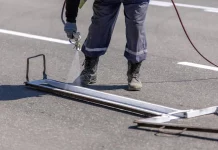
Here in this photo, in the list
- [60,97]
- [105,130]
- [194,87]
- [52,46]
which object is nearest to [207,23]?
[52,46]

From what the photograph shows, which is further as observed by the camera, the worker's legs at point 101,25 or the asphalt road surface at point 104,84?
the worker's legs at point 101,25

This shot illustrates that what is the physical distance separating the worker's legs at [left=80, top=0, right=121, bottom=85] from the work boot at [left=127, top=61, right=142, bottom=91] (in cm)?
33

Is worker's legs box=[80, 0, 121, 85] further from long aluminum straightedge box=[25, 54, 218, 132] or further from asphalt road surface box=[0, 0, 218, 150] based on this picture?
long aluminum straightedge box=[25, 54, 218, 132]

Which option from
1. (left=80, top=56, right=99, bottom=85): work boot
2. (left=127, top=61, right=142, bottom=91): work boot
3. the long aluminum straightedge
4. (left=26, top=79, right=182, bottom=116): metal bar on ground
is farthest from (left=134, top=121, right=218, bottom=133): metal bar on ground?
(left=80, top=56, right=99, bottom=85): work boot

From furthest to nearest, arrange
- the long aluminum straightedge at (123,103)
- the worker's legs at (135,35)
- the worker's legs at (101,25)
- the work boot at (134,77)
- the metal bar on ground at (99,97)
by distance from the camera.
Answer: the work boot at (134,77), the worker's legs at (101,25), the worker's legs at (135,35), the metal bar on ground at (99,97), the long aluminum straightedge at (123,103)

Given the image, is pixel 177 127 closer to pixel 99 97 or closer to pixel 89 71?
pixel 99 97

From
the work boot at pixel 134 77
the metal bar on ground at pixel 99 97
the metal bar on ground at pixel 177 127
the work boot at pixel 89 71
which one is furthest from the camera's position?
the work boot at pixel 89 71

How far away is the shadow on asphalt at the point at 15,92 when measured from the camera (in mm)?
6160

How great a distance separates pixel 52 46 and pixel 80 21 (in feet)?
5.27

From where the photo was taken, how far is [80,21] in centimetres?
966

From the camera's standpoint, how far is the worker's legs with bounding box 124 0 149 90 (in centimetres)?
597

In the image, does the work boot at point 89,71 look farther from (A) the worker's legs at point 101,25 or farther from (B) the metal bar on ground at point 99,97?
(B) the metal bar on ground at point 99,97

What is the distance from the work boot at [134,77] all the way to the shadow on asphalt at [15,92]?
0.85m

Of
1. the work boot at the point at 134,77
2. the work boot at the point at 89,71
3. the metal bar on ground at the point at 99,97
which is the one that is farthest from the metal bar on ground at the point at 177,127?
the work boot at the point at 89,71
